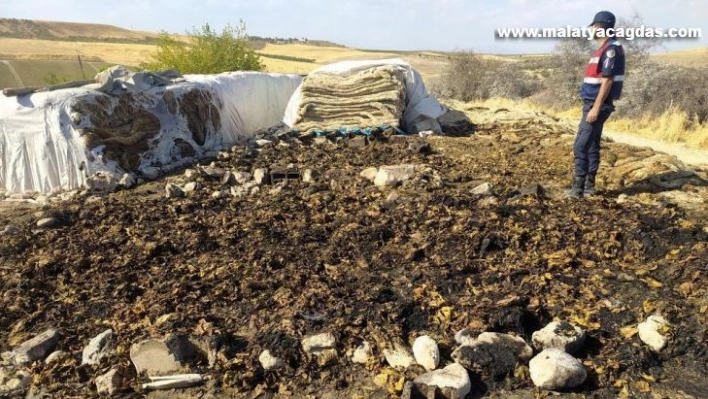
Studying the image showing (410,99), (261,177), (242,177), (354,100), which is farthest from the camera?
(410,99)

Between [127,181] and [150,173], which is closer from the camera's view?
[127,181]

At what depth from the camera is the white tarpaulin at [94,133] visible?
6211 millimetres

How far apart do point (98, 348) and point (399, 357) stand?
66.0 inches

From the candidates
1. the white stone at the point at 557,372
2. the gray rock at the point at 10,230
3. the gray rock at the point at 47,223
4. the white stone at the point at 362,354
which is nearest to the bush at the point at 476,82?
the gray rock at the point at 47,223

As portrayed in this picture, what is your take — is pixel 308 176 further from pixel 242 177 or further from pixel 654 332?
pixel 654 332

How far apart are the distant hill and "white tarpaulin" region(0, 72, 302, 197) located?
2440 inches

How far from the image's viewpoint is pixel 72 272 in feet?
12.2

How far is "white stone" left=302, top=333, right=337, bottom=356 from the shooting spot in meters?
2.63

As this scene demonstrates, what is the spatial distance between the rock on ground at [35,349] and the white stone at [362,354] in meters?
1.76

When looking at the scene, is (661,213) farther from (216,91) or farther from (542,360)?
(216,91)

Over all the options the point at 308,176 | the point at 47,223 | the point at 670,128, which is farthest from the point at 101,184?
the point at 670,128

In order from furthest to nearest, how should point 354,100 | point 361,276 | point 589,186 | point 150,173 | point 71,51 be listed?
point 71,51, point 354,100, point 150,173, point 589,186, point 361,276

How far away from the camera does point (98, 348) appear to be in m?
2.77

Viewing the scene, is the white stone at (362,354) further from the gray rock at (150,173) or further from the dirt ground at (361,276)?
the gray rock at (150,173)
